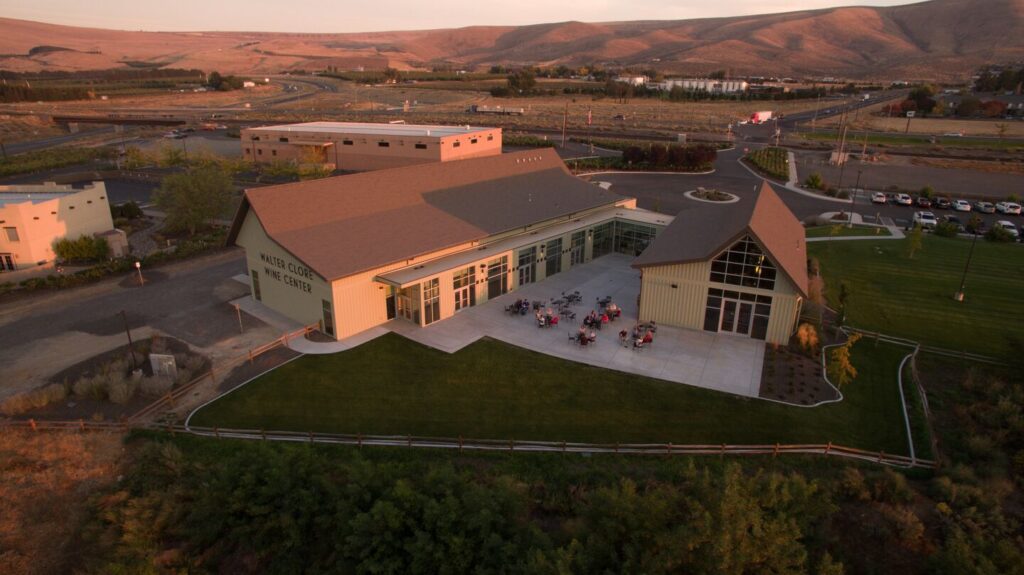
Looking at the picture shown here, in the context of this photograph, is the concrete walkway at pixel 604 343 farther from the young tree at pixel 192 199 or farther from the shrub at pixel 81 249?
the young tree at pixel 192 199

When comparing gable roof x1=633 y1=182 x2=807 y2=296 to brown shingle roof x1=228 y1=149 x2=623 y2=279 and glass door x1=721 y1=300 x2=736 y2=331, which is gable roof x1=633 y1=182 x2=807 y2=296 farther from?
brown shingle roof x1=228 y1=149 x2=623 y2=279

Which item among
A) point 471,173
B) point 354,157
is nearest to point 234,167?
point 354,157

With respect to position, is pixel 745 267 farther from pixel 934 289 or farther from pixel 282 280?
pixel 282 280

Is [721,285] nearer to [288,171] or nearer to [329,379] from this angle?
[329,379]

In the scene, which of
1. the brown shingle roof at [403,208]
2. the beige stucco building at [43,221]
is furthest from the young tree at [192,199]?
the brown shingle roof at [403,208]

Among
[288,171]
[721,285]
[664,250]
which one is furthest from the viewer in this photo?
[288,171]

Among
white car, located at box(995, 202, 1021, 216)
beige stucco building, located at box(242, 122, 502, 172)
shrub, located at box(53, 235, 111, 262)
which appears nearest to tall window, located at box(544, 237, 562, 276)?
shrub, located at box(53, 235, 111, 262)
